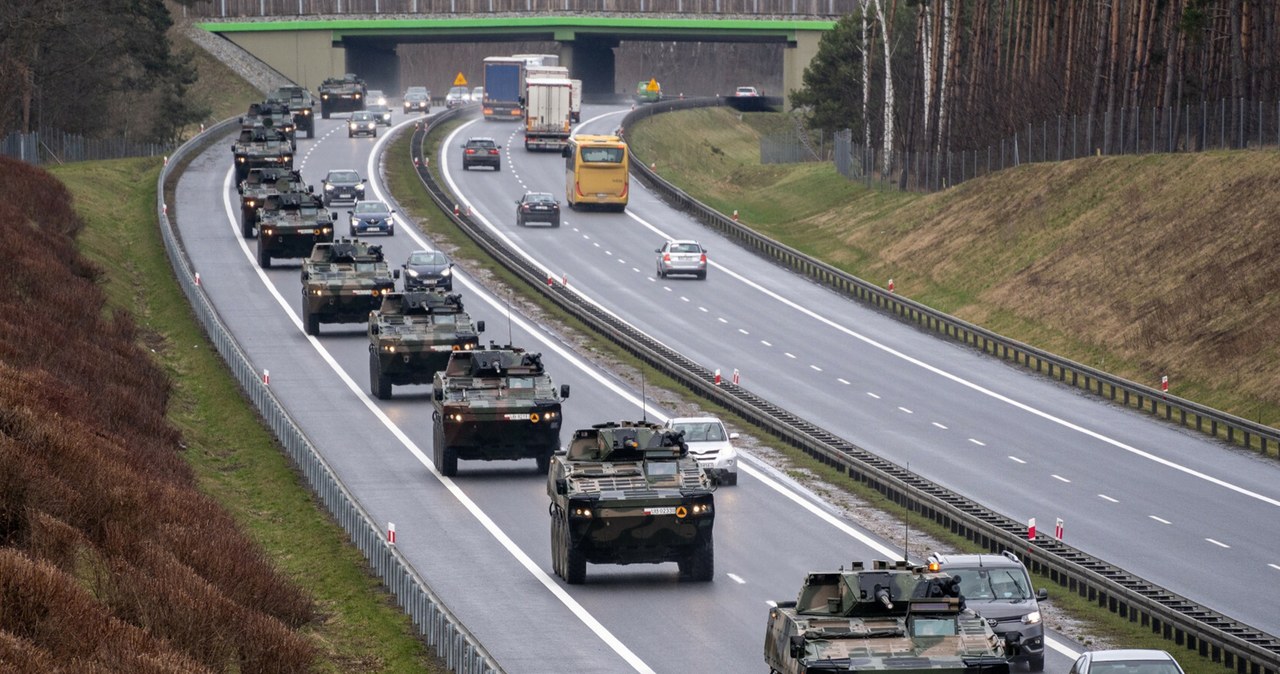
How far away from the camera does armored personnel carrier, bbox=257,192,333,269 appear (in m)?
67.8

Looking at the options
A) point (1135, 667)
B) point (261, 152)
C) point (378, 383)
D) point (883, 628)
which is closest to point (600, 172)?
point (261, 152)

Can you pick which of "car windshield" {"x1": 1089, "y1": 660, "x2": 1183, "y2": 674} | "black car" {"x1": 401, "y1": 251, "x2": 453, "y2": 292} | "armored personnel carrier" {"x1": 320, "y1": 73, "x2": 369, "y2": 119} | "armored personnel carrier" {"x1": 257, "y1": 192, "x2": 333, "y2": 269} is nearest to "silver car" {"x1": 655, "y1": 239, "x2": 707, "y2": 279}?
"black car" {"x1": 401, "y1": 251, "x2": 453, "y2": 292}

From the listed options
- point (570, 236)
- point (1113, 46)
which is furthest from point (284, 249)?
point (1113, 46)

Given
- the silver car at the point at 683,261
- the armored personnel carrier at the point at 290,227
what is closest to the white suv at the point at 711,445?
the armored personnel carrier at the point at 290,227

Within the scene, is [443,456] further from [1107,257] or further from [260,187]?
[260,187]

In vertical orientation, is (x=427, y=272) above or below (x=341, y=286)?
below

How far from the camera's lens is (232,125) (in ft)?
376

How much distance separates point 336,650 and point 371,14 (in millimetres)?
132413

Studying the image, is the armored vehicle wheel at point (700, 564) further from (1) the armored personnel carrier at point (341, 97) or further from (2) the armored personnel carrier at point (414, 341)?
(1) the armored personnel carrier at point (341, 97)

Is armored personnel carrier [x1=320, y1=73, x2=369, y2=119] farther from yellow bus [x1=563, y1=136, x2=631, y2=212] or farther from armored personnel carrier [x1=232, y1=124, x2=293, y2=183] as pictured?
yellow bus [x1=563, y1=136, x2=631, y2=212]

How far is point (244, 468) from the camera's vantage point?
41750 millimetres

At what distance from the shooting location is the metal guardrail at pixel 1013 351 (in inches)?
1894

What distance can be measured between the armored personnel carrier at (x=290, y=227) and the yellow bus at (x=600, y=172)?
76.5 ft

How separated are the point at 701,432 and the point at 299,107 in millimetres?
79162
